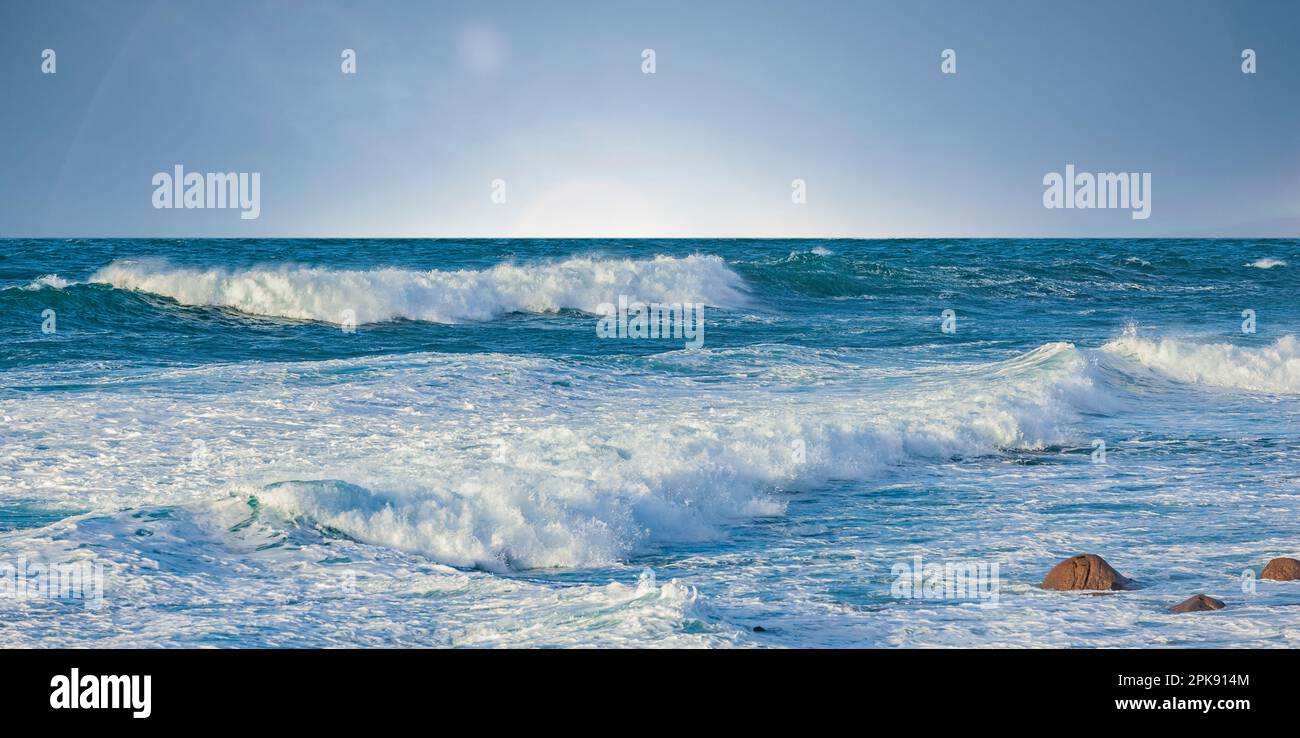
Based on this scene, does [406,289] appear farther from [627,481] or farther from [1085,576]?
[1085,576]

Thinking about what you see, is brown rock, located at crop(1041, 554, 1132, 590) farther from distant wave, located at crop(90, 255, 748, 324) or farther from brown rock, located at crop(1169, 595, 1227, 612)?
distant wave, located at crop(90, 255, 748, 324)

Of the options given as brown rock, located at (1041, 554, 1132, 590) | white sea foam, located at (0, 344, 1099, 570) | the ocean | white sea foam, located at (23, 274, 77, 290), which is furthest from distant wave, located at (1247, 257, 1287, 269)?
brown rock, located at (1041, 554, 1132, 590)

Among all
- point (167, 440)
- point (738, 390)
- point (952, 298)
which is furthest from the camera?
point (952, 298)

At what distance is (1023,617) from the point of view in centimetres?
680

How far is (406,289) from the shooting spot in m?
28.7

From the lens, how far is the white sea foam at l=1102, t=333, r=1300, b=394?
63.1ft

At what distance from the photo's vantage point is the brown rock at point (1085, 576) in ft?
24.2

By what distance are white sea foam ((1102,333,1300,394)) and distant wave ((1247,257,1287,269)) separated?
25901 millimetres

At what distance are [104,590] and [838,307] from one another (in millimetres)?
26398

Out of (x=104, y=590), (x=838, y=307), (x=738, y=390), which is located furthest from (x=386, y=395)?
(x=838, y=307)

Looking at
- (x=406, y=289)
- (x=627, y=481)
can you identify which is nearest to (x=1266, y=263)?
(x=406, y=289)
